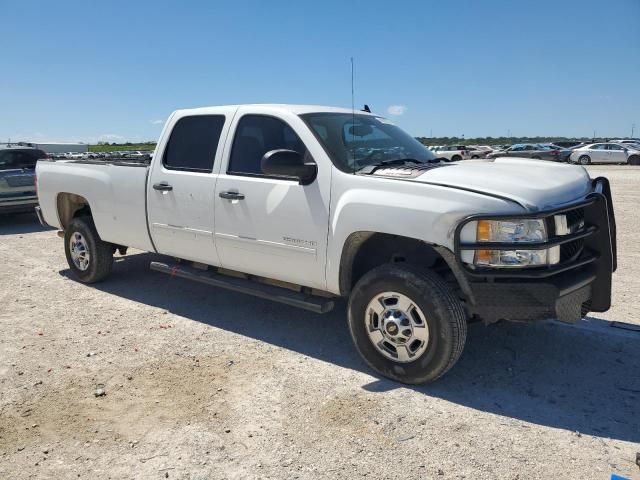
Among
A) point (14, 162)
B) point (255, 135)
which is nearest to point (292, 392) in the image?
point (255, 135)

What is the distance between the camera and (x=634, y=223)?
9.52 metres

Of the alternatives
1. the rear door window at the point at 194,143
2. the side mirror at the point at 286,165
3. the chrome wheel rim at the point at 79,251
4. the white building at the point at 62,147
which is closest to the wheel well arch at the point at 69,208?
the chrome wheel rim at the point at 79,251

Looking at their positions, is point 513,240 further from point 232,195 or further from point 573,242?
point 232,195

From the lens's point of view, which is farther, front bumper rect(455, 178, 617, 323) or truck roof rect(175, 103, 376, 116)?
truck roof rect(175, 103, 376, 116)

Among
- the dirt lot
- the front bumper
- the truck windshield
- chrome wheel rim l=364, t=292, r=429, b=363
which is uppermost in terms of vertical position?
the truck windshield

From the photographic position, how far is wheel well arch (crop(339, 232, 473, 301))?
3.81 meters

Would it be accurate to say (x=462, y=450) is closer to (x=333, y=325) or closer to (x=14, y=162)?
(x=333, y=325)

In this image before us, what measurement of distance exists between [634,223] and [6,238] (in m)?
11.6

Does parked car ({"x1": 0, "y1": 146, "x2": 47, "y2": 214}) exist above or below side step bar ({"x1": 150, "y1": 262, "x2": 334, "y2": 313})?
above

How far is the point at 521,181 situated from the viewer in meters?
3.52

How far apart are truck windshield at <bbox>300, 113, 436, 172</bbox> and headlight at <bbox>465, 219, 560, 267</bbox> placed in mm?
1162

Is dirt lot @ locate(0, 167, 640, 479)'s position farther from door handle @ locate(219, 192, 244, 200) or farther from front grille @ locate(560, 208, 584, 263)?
door handle @ locate(219, 192, 244, 200)

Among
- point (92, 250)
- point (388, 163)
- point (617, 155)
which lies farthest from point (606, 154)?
point (92, 250)

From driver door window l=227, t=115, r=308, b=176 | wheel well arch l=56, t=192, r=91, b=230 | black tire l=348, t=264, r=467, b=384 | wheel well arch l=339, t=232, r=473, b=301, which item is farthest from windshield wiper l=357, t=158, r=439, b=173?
wheel well arch l=56, t=192, r=91, b=230
